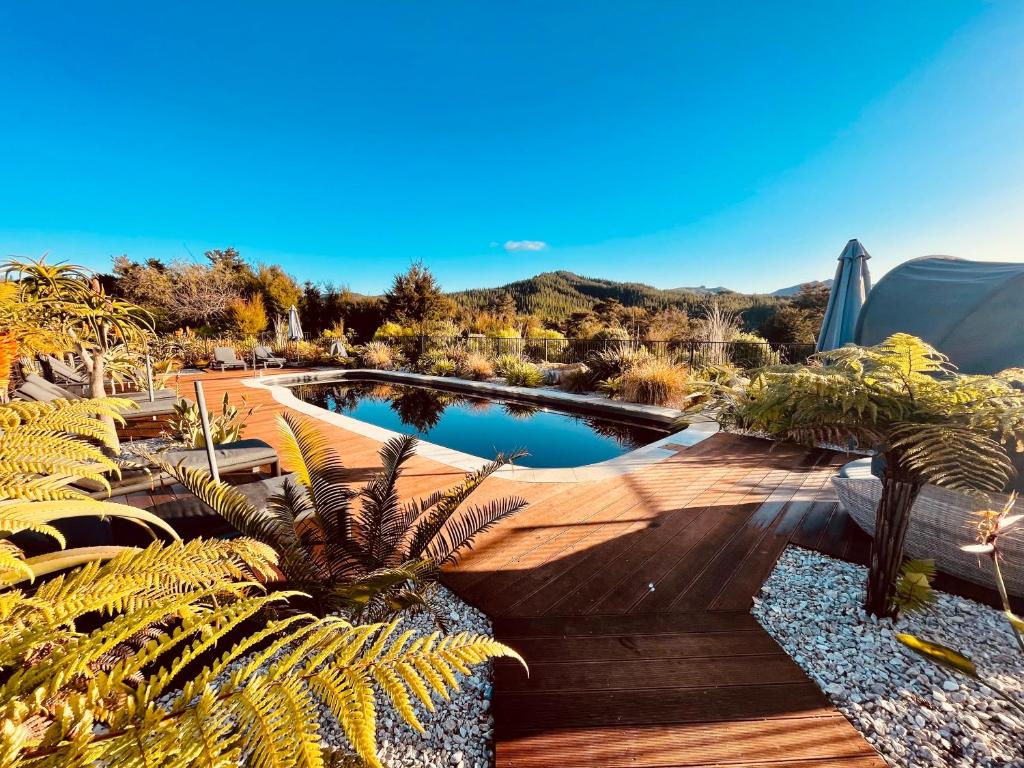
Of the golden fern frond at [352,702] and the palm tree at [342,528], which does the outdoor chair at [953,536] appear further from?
the golden fern frond at [352,702]

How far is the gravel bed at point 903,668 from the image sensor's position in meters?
1.24

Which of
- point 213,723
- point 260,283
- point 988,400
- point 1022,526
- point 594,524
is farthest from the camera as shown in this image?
point 260,283

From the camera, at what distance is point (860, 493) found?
2.27 m

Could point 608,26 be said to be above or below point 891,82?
above

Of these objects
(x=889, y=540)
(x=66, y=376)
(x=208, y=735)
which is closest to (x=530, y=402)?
(x=889, y=540)

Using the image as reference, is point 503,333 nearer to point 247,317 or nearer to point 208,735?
point 247,317

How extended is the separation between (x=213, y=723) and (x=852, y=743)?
1.84m

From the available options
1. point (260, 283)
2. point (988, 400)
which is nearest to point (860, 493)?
point (988, 400)

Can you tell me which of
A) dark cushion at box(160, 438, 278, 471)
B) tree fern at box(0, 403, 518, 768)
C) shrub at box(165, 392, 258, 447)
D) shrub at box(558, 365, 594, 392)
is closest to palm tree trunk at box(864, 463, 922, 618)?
tree fern at box(0, 403, 518, 768)

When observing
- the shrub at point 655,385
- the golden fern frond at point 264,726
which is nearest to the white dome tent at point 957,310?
the shrub at point 655,385

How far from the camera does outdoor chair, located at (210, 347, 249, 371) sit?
11898 millimetres

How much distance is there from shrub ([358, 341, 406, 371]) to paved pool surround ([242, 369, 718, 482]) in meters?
0.65

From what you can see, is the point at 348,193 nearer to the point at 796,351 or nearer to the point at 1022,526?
the point at 796,351

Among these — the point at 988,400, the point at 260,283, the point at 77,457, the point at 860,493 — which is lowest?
the point at 860,493
